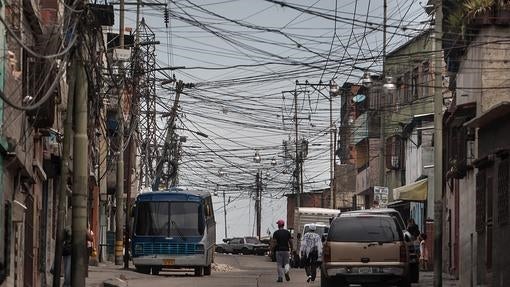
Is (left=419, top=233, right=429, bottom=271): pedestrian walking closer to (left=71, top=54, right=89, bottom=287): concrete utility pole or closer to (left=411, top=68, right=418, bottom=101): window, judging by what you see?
(left=411, top=68, right=418, bottom=101): window

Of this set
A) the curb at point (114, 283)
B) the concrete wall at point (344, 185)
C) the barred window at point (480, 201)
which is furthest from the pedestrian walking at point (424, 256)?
the concrete wall at point (344, 185)

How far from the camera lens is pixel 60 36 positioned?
2155cm

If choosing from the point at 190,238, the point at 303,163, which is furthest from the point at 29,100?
the point at 303,163

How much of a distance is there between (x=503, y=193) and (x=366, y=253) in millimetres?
4202

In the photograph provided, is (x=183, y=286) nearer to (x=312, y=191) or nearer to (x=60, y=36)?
(x=60, y=36)

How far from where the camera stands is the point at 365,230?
89.9ft

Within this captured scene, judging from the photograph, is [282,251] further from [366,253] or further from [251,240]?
[251,240]

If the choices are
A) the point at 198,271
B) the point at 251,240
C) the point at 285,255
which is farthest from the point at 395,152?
the point at 251,240

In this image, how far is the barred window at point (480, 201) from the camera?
2695 centimetres

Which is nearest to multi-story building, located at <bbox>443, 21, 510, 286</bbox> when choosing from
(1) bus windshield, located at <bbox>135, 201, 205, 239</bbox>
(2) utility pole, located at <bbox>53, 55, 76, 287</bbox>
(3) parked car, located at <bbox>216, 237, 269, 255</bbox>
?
(2) utility pole, located at <bbox>53, 55, 76, 287</bbox>

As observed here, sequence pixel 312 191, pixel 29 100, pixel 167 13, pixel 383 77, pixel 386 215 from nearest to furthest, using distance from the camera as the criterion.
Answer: pixel 29 100, pixel 167 13, pixel 386 215, pixel 383 77, pixel 312 191

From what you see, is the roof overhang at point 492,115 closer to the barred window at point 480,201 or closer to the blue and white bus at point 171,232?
the barred window at point 480,201

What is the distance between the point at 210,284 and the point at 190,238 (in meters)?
9.42

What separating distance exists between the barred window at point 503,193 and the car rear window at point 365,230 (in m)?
3.51
